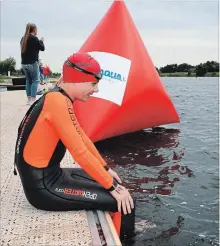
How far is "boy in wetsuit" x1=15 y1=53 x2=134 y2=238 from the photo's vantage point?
303 centimetres

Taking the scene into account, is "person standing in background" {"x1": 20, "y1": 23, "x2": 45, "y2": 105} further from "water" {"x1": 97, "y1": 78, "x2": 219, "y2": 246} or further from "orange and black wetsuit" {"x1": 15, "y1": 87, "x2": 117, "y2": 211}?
"orange and black wetsuit" {"x1": 15, "y1": 87, "x2": 117, "y2": 211}

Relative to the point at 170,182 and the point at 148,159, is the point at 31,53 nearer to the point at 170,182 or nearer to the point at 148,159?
the point at 148,159

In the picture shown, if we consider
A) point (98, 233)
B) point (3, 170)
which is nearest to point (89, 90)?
point (98, 233)

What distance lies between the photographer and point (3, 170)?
466cm

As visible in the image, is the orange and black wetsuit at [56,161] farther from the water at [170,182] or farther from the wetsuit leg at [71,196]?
the water at [170,182]

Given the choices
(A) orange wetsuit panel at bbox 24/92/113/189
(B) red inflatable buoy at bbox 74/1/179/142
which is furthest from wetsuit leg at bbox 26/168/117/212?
(B) red inflatable buoy at bbox 74/1/179/142

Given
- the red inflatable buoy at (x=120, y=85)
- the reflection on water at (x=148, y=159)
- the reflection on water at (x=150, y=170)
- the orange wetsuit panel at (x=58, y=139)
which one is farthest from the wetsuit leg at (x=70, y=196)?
the red inflatable buoy at (x=120, y=85)

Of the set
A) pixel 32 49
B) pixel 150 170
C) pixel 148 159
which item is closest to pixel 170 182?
pixel 150 170

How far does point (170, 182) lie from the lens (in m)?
5.98

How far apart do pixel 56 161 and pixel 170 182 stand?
3.07 meters

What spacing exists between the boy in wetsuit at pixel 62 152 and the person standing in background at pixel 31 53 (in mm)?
5823

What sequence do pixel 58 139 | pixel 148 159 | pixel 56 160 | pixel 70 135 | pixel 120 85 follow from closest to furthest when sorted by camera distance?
pixel 70 135 < pixel 58 139 < pixel 56 160 < pixel 148 159 < pixel 120 85

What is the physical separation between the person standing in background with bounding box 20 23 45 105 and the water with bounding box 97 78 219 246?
248 centimetres

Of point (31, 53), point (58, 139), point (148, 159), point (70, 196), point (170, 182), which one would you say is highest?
point (31, 53)
